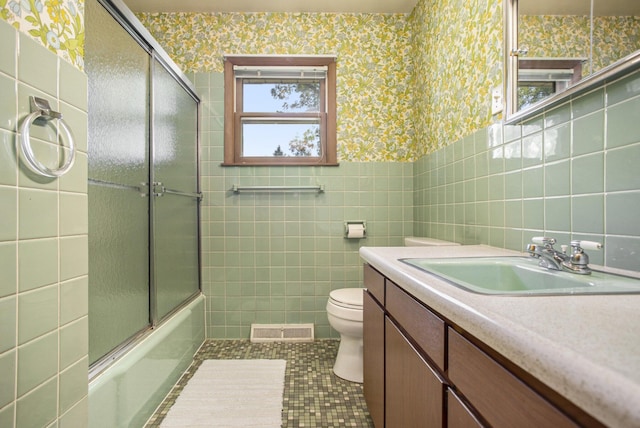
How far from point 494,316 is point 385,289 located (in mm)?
625

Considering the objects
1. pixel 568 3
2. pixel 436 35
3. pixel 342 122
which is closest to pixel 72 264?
pixel 568 3

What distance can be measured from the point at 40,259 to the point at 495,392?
1.09 meters

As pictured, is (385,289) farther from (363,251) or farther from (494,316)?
(494,316)

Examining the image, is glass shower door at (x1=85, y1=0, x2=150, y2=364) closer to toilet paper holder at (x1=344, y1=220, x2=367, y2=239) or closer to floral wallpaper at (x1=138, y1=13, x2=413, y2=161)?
floral wallpaper at (x1=138, y1=13, x2=413, y2=161)

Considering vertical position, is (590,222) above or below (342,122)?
below

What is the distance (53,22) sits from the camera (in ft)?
2.81

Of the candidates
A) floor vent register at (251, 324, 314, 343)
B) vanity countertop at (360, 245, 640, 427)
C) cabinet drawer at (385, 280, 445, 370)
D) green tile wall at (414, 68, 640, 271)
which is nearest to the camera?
vanity countertop at (360, 245, 640, 427)

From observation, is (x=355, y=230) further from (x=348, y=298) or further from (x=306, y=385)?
(x=306, y=385)

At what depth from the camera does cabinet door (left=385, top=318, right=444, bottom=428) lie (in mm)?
704

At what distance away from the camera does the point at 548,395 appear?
1.31 ft

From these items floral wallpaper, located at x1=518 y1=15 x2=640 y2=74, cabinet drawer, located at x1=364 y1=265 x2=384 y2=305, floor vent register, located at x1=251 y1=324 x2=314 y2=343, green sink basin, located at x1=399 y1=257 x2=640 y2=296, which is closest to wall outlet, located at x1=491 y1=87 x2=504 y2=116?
floral wallpaper, located at x1=518 y1=15 x2=640 y2=74

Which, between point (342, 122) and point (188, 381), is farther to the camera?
point (342, 122)

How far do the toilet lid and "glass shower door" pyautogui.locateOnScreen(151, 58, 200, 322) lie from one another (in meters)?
1.01

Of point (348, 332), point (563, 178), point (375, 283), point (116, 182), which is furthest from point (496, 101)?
point (116, 182)
